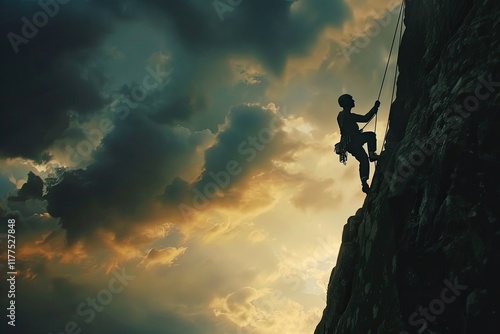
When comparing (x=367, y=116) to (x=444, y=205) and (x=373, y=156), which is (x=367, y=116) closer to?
(x=373, y=156)

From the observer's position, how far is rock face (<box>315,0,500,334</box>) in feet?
24.3

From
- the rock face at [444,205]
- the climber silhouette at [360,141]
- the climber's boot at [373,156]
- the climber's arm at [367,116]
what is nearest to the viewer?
the rock face at [444,205]

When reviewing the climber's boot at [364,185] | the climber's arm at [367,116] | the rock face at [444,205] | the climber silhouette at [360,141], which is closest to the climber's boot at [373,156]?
the climber silhouette at [360,141]

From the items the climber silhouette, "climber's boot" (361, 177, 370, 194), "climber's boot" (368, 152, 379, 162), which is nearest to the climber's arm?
the climber silhouette

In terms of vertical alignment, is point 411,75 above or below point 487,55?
above

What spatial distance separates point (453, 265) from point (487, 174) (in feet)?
6.73

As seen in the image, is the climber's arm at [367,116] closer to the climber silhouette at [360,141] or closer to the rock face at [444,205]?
the climber silhouette at [360,141]

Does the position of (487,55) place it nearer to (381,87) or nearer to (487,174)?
(487,174)

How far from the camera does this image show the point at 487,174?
303 inches

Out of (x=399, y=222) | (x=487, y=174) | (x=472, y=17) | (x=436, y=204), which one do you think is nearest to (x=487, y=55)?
(x=472, y=17)

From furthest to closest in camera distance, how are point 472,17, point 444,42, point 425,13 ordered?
point 425,13
point 444,42
point 472,17

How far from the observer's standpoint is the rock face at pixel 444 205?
7.41m

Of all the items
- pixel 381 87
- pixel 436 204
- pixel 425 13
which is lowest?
pixel 436 204

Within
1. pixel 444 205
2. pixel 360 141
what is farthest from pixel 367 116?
pixel 444 205
